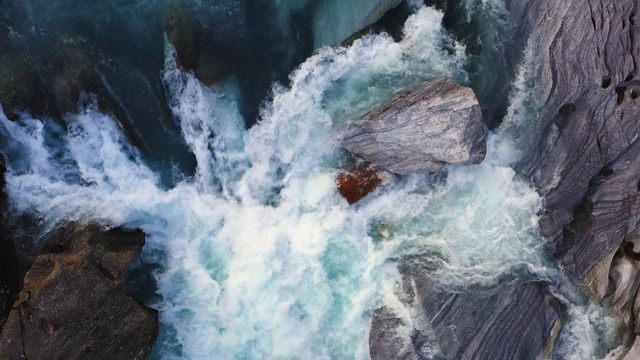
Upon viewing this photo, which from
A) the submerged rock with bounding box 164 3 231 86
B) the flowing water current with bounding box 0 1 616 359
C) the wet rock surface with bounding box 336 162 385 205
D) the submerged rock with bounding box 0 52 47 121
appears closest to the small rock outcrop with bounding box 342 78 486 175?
the wet rock surface with bounding box 336 162 385 205

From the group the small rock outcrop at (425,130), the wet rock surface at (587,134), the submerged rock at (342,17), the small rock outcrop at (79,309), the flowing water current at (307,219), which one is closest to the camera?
the small rock outcrop at (79,309)

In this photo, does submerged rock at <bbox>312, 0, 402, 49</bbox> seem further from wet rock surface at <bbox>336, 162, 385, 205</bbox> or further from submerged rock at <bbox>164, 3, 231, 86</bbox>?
wet rock surface at <bbox>336, 162, 385, 205</bbox>

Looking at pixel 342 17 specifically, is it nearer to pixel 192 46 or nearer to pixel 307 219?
pixel 192 46

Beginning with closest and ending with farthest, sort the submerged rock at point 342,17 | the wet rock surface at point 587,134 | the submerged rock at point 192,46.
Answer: the wet rock surface at point 587,134, the submerged rock at point 192,46, the submerged rock at point 342,17

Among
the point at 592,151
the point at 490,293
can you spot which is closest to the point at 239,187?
the point at 490,293

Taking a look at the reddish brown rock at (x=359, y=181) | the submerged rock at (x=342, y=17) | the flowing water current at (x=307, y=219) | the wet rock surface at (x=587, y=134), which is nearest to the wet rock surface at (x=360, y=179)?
the reddish brown rock at (x=359, y=181)

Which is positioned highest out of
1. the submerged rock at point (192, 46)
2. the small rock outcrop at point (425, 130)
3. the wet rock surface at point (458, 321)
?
the submerged rock at point (192, 46)

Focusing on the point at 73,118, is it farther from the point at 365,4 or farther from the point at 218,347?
the point at 365,4

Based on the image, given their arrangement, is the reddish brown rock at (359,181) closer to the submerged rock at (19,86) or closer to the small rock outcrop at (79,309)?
the small rock outcrop at (79,309)
